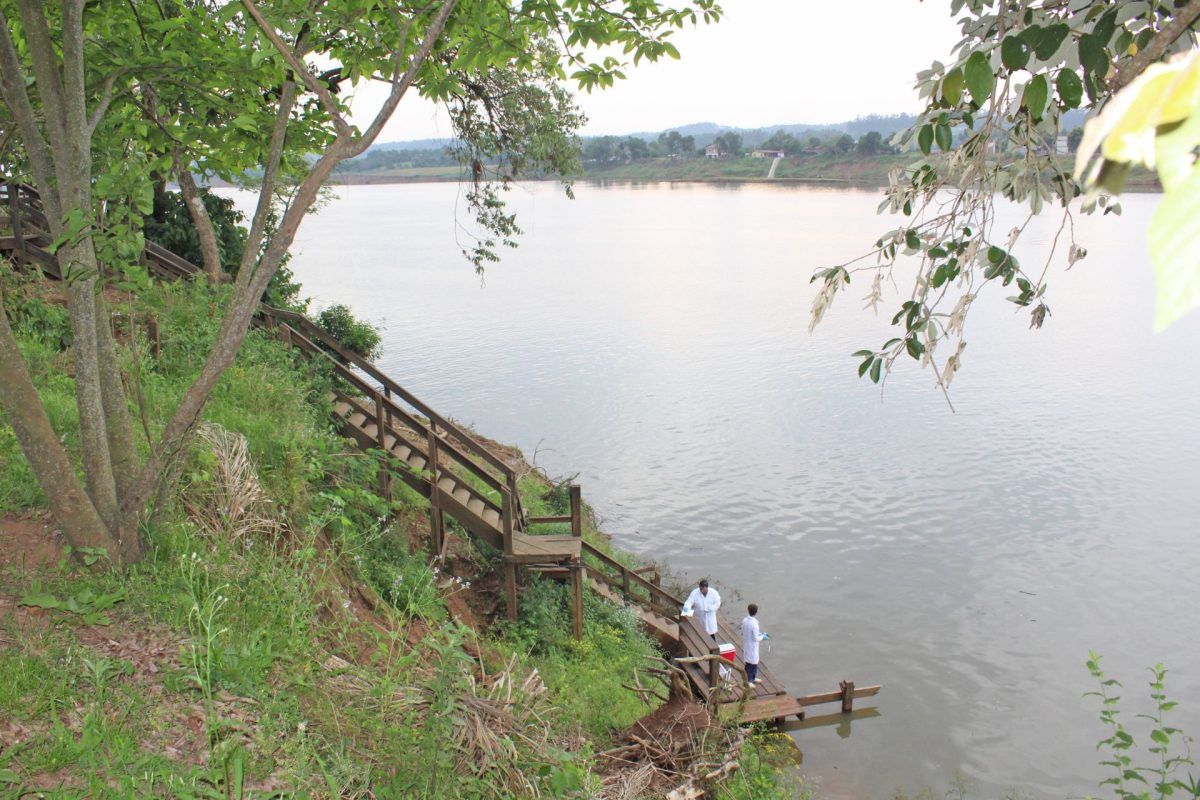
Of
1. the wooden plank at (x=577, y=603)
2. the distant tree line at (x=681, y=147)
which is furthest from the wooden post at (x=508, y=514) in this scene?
the distant tree line at (x=681, y=147)

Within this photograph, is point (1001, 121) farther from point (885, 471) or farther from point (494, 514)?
point (885, 471)

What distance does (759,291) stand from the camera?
40875mm

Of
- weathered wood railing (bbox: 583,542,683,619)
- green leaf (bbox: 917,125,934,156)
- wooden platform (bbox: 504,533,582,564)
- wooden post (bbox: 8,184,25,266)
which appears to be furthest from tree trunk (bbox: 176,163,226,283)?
green leaf (bbox: 917,125,934,156)

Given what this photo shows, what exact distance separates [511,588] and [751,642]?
3.50 m

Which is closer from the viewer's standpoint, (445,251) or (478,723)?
(478,723)

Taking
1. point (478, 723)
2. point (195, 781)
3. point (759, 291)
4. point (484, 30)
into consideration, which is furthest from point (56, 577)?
point (759, 291)

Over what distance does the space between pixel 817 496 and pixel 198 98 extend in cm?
1674

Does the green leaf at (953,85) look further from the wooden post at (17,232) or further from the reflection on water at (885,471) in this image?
the wooden post at (17,232)

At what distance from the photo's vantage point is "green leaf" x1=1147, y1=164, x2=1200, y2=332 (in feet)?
1.90

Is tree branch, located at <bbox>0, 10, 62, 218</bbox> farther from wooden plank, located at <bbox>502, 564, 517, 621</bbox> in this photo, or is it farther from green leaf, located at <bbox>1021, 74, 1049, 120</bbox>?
wooden plank, located at <bbox>502, 564, 517, 621</bbox>

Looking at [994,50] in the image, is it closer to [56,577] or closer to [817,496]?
[56,577]

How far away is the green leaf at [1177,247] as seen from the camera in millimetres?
580

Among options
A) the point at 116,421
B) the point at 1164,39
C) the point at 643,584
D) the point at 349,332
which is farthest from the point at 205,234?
the point at 1164,39

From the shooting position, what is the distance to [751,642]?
469 inches
